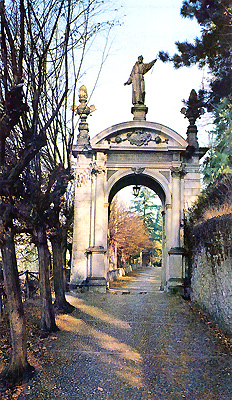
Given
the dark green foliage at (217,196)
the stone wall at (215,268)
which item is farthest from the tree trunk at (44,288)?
the dark green foliage at (217,196)

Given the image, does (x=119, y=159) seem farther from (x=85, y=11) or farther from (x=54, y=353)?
(x=54, y=353)

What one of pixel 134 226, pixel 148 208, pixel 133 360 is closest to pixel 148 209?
pixel 148 208

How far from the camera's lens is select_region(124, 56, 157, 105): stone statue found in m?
18.0

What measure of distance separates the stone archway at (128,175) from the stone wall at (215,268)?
3829 millimetres

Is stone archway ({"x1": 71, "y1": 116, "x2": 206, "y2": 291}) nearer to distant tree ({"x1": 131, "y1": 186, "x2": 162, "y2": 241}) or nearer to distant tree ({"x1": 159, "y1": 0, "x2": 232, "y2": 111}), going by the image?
distant tree ({"x1": 159, "y1": 0, "x2": 232, "y2": 111})

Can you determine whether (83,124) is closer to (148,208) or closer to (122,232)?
(122,232)

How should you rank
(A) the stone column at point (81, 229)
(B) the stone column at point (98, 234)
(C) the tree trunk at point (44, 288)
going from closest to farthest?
(C) the tree trunk at point (44, 288)
(B) the stone column at point (98, 234)
(A) the stone column at point (81, 229)

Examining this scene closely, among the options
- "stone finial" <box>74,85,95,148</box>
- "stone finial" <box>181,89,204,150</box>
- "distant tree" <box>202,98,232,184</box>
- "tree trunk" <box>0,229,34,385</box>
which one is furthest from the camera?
"distant tree" <box>202,98,232,184</box>

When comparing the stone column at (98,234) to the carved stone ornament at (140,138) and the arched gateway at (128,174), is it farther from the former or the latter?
the carved stone ornament at (140,138)

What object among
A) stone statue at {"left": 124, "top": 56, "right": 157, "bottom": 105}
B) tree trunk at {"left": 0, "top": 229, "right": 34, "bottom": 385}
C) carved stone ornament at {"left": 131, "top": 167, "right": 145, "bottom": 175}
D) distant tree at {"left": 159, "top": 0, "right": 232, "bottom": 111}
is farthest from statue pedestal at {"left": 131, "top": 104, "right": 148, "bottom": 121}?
tree trunk at {"left": 0, "top": 229, "right": 34, "bottom": 385}

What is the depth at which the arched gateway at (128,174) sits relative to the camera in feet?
54.6

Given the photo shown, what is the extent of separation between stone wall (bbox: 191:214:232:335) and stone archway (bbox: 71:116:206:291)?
12.6 feet

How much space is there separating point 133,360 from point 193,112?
478 inches

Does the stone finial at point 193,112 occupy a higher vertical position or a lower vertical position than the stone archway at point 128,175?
higher
